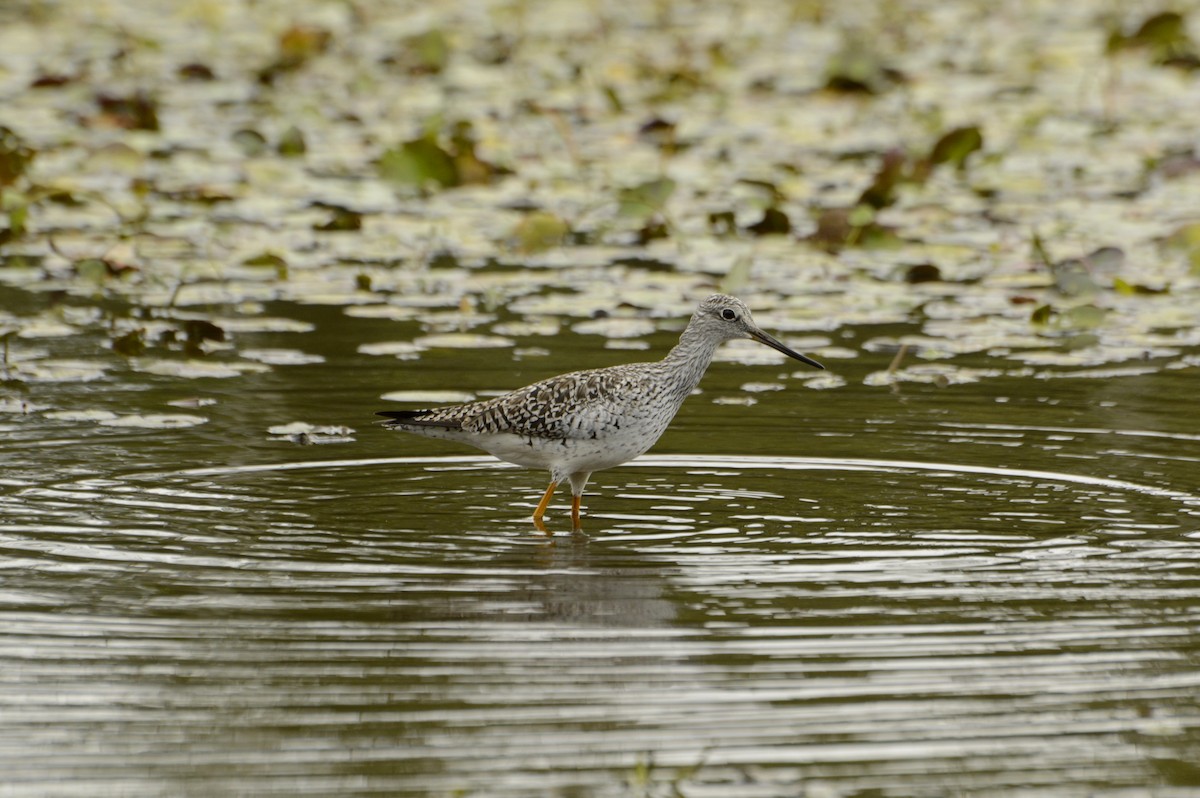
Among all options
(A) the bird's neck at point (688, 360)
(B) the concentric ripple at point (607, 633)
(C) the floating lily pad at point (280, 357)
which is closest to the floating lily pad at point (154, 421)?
(B) the concentric ripple at point (607, 633)

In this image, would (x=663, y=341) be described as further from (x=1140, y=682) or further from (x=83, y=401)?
(x=1140, y=682)

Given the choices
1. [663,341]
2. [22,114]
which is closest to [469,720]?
[663,341]

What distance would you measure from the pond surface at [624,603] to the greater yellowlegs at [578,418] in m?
0.27

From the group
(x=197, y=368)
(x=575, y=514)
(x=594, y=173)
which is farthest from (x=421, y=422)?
(x=594, y=173)

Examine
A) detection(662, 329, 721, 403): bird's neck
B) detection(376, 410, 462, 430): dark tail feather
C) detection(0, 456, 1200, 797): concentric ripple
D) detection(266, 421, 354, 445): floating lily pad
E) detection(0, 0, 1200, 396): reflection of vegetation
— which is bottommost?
detection(0, 456, 1200, 797): concentric ripple

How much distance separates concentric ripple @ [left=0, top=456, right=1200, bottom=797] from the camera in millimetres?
5355

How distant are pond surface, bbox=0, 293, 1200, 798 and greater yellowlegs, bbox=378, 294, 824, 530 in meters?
0.27

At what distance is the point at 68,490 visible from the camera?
27.2 ft

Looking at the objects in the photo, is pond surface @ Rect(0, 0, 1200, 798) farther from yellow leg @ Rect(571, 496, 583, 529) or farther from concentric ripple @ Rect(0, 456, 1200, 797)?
yellow leg @ Rect(571, 496, 583, 529)

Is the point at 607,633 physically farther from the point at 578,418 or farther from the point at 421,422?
the point at 421,422

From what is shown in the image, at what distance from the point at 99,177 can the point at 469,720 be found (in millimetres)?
11907

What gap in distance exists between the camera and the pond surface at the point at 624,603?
212 inches

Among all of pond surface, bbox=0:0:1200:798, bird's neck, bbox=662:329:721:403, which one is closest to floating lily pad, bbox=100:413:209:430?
pond surface, bbox=0:0:1200:798

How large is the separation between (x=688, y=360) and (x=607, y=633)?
7.50ft
